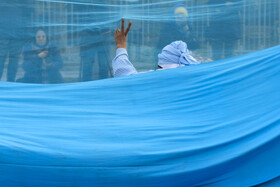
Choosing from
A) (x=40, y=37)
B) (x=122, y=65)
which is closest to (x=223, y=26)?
(x=122, y=65)

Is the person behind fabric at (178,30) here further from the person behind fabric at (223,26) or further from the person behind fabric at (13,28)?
the person behind fabric at (13,28)

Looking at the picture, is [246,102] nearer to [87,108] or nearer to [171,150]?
[171,150]

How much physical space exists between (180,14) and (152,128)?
1.39 meters

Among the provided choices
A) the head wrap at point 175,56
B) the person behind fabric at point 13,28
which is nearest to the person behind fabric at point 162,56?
the head wrap at point 175,56

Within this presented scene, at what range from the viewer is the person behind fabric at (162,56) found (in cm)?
284

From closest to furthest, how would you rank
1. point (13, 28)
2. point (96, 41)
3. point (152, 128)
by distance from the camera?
1. point (152, 128)
2. point (13, 28)
3. point (96, 41)

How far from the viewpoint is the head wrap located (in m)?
2.89

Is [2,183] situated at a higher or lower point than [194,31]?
lower

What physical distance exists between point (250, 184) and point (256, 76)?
608 millimetres

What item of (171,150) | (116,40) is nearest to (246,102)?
(171,150)

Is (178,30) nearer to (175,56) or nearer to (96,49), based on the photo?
(175,56)

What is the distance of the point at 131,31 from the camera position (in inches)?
121

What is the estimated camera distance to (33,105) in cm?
214

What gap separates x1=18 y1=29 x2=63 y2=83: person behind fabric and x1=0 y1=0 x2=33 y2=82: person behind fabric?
0.06 metres
